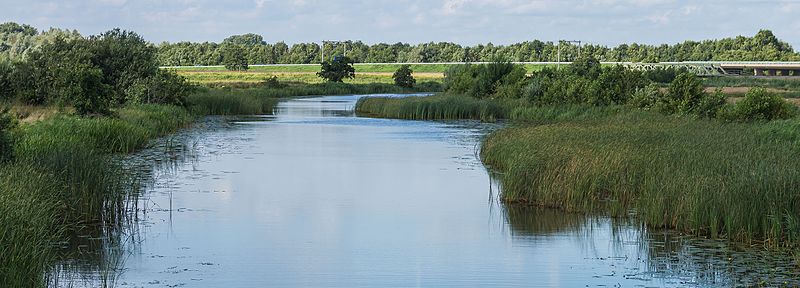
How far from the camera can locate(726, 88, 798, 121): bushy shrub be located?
32344 millimetres

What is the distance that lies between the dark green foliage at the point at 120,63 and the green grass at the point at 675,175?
83.7ft

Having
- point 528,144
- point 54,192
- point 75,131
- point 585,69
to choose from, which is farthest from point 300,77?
point 54,192

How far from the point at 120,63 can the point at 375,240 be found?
3505 centimetres

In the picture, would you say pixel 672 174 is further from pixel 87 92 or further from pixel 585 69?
pixel 585 69

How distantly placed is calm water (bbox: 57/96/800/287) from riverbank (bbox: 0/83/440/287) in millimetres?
674

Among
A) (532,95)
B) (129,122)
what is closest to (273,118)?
(532,95)

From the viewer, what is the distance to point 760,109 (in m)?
32.4

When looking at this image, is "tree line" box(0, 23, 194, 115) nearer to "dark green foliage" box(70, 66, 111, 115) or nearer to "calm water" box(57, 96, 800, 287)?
"dark green foliage" box(70, 66, 111, 115)

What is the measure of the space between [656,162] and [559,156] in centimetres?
196

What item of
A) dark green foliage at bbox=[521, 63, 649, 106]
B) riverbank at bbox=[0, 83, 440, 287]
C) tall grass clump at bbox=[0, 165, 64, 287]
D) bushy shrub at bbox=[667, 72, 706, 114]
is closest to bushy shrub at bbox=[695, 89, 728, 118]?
bushy shrub at bbox=[667, 72, 706, 114]

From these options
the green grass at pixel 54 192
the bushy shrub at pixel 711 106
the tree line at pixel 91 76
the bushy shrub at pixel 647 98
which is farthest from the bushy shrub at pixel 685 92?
the tree line at pixel 91 76

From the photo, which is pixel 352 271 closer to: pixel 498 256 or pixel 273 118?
pixel 498 256

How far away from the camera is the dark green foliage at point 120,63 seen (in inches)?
1902

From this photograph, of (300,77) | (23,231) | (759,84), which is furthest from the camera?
(300,77)
